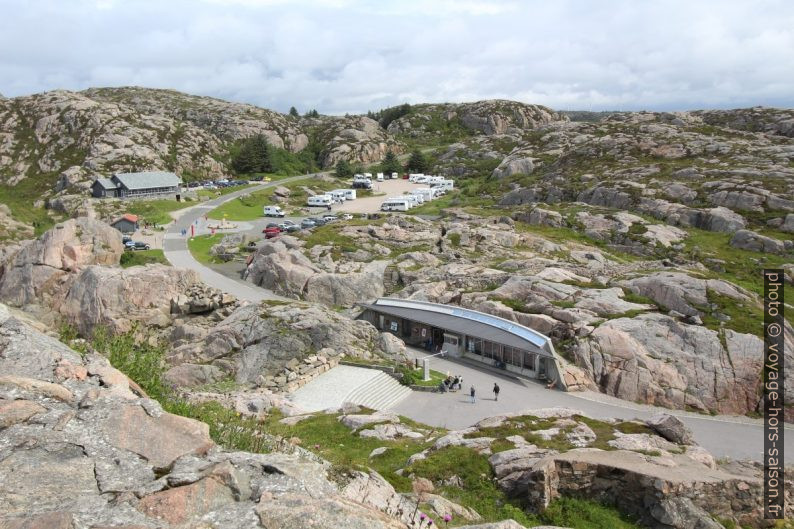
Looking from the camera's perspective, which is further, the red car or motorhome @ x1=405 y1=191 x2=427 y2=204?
motorhome @ x1=405 y1=191 x2=427 y2=204

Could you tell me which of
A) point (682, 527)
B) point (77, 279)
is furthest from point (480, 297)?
point (77, 279)

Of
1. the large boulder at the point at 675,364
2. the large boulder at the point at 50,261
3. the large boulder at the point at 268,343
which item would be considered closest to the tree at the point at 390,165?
the large boulder at the point at 50,261

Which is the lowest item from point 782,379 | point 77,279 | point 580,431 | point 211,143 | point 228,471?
point 782,379

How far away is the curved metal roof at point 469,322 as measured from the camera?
125ft

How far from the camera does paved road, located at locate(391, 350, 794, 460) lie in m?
29.5

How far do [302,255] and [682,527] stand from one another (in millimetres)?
49752

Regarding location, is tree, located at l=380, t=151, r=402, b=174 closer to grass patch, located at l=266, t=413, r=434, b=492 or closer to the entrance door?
the entrance door

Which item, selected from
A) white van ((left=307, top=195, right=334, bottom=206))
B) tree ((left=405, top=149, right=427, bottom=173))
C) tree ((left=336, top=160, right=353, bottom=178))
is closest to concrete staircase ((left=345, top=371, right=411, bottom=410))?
white van ((left=307, top=195, right=334, bottom=206))

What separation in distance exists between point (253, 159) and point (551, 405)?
124 metres

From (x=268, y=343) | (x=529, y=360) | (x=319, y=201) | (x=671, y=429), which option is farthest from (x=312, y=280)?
(x=319, y=201)

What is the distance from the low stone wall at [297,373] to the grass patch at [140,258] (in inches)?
1414

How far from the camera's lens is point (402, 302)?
48.2 m

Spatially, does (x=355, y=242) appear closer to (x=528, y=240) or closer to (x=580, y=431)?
(x=528, y=240)

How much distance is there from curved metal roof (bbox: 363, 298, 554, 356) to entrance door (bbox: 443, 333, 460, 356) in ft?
3.14
